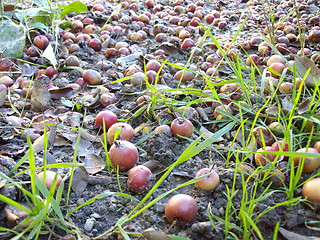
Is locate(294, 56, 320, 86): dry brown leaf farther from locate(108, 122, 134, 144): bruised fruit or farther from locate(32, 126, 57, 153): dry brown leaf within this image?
locate(32, 126, 57, 153): dry brown leaf

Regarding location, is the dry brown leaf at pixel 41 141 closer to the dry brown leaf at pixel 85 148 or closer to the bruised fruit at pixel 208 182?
the dry brown leaf at pixel 85 148

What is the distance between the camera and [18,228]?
44.8 inches

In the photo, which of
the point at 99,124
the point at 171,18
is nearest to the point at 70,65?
the point at 99,124

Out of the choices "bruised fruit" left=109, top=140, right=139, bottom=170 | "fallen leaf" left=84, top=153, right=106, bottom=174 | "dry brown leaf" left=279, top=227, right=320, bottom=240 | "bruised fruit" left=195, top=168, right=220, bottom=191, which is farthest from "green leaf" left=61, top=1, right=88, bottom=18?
"dry brown leaf" left=279, top=227, right=320, bottom=240

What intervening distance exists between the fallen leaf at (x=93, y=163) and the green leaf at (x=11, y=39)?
139 centimetres

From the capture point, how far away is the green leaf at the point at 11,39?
261 centimetres

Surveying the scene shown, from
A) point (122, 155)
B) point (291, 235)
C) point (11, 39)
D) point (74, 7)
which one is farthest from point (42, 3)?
point (291, 235)

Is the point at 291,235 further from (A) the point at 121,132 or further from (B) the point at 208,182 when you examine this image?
(A) the point at 121,132

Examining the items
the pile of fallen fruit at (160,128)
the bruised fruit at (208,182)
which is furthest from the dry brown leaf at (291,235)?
Result: the bruised fruit at (208,182)

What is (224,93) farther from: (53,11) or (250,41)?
(53,11)

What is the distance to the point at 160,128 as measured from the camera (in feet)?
5.74

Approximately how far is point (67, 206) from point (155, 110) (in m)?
0.83

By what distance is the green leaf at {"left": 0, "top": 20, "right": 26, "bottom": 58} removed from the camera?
8.57 ft

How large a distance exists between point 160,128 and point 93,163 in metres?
0.39
